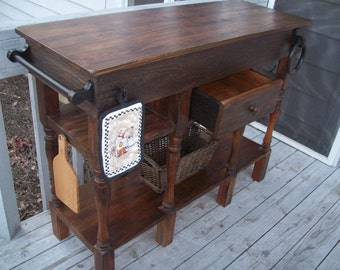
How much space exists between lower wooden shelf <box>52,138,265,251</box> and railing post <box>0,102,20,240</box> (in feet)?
0.66

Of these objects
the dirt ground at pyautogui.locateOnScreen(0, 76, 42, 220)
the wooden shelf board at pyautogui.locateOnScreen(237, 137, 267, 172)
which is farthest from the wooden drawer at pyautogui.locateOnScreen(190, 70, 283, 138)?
the dirt ground at pyautogui.locateOnScreen(0, 76, 42, 220)

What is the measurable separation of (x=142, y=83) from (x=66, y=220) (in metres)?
0.69

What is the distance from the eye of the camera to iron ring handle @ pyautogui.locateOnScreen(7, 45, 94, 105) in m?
0.95

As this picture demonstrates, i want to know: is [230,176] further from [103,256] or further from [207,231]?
[103,256]

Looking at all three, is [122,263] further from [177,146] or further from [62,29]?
[62,29]

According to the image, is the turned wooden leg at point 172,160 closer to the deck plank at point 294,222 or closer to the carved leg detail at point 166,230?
the carved leg detail at point 166,230

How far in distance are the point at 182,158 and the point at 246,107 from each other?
1.09 ft

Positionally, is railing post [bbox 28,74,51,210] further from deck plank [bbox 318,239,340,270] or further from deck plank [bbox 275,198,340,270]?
deck plank [bbox 318,239,340,270]

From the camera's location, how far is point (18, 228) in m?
1.64

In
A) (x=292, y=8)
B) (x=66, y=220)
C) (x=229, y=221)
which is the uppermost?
(x=292, y=8)

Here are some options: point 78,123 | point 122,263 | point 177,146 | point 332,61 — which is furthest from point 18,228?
point 332,61

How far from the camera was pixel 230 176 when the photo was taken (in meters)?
1.79

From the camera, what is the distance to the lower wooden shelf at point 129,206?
142cm

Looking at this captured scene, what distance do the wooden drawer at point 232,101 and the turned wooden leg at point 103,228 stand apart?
474 millimetres
